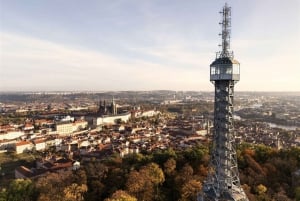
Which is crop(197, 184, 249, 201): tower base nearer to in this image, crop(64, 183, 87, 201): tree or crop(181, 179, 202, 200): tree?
crop(181, 179, 202, 200): tree

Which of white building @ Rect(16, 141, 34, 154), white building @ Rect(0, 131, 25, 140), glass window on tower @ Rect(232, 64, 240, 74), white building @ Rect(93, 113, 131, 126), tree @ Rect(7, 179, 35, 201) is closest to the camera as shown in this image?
glass window on tower @ Rect(232, 64, 240, 74)

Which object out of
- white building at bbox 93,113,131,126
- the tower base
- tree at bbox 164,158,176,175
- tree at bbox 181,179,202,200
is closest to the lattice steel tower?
the tower base

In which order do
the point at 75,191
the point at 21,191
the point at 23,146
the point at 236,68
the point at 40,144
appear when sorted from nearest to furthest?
the point at 236,68, the point at 75,191, the point at 21,191, the point at 23,146, the point at 40,144

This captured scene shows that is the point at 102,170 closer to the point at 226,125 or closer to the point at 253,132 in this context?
the point at 226,125

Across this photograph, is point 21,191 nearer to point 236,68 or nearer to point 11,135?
point 236,68

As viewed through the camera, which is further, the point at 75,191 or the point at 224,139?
the point at 75,191

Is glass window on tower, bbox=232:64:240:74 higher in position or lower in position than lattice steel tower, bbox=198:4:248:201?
higher

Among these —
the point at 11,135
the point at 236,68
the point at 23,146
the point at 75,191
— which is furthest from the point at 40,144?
the point at 236,68

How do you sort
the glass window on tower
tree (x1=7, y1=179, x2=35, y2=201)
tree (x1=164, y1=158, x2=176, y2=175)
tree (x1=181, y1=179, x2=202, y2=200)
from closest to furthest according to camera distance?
the glass window on tower
tree (x1=181, y1=179, x2=202, y2=200)
tree (x1=7, y1=179, x2=35, y2=201)
tree (x1=164, y1=158, x2=176, y2=175)

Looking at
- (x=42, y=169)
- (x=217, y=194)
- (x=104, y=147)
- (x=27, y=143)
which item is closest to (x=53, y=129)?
(x=27, y=143)
